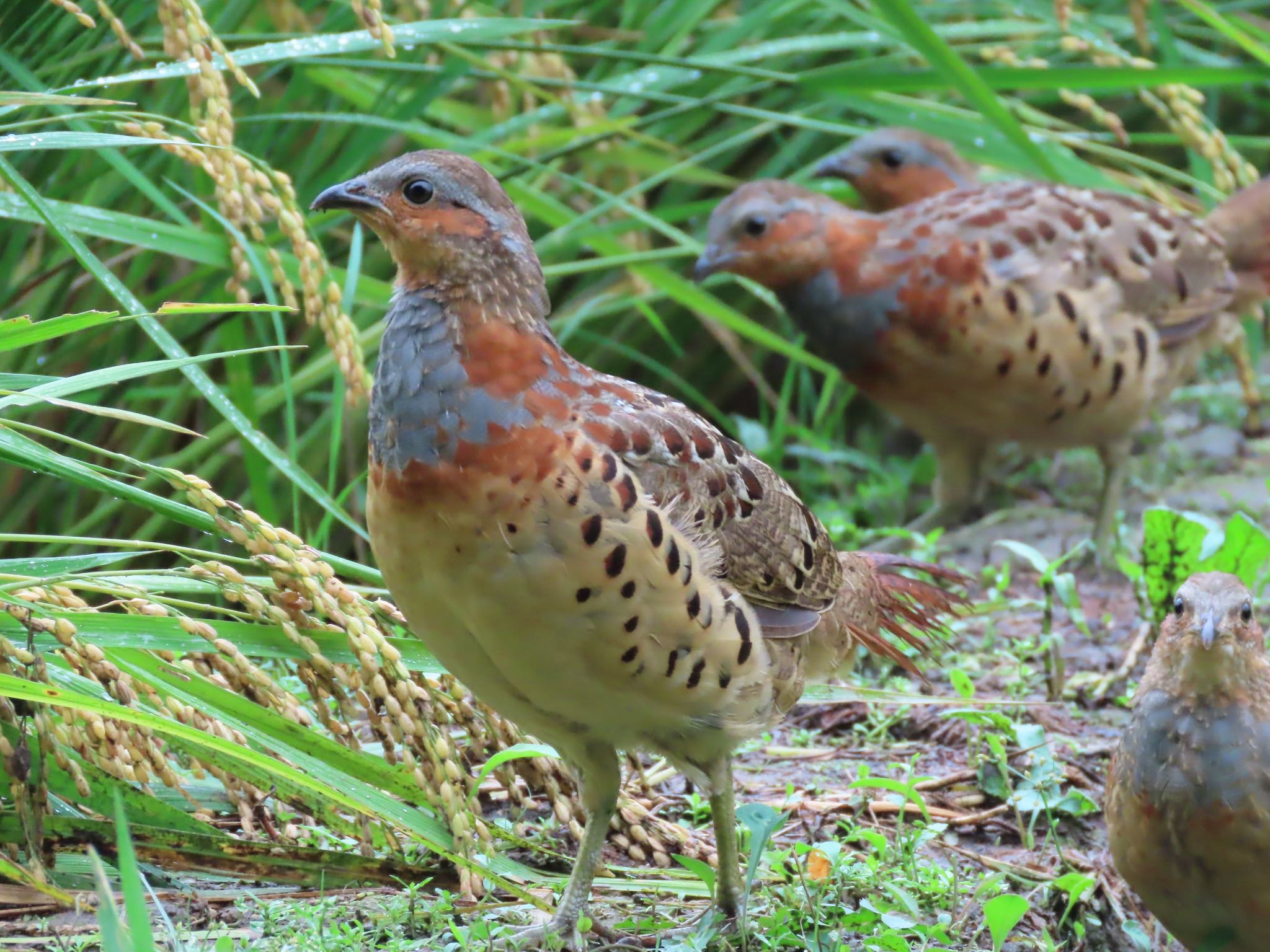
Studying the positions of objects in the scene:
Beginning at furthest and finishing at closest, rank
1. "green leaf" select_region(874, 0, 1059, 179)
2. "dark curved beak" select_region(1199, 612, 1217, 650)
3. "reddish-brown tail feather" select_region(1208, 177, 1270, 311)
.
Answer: "reddish-brown tail feather" select_region(1208, 177, 1270, 311)
"green leaf" select_region(874, 0, 1059, 179)
"dark curved beak" select_region(1199, 612, 1217, 650)

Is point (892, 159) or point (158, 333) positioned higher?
point (158, 333)

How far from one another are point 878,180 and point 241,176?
3.70m

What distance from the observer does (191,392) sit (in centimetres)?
423

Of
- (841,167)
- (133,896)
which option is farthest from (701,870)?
(841,167)

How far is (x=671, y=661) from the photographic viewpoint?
2490 mm

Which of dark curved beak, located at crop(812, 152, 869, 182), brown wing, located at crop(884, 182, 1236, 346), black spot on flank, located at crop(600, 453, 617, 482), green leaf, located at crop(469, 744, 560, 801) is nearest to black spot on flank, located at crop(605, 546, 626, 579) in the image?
black spot on flank, located at crop(600, 453, 617, 482)

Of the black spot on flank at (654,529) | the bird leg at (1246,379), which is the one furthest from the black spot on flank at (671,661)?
the bird leg at (1246,379)

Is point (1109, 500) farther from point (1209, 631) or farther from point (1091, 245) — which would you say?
point (1209, 631)

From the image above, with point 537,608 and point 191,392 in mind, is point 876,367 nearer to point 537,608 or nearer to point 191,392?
point 191,392

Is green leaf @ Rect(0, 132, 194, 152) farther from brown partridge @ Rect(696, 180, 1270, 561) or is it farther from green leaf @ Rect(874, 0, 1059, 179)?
brown partridge @ Rect(696, 180, 1270, 561)

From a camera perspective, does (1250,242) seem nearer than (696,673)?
No

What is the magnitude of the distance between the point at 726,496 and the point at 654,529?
1.06 ft

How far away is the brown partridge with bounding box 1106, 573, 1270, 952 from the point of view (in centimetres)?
283

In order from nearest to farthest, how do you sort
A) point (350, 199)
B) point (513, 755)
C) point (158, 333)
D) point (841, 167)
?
point (350, 199) < point (513, 755) < point (158, 333) < point (841, 167)
